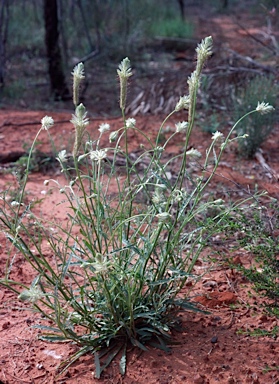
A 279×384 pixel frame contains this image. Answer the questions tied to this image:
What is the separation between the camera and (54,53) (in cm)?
720

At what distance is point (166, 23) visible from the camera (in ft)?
36.4

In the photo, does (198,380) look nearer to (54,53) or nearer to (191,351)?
(191,351)

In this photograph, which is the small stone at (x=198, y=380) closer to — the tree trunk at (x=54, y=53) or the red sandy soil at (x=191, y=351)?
the red sandy soil at (x=191, y=351)

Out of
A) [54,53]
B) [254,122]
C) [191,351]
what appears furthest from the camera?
[54,53]

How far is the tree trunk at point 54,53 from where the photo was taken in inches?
274

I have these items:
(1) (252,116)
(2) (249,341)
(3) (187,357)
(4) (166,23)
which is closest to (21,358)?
(3) (187,357)

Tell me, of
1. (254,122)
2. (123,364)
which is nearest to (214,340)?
(123,364)

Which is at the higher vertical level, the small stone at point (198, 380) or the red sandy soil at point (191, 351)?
the small stone at point (198, 380)

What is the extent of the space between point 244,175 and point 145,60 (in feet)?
17.0

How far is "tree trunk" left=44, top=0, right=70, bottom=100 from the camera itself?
22.8 ft

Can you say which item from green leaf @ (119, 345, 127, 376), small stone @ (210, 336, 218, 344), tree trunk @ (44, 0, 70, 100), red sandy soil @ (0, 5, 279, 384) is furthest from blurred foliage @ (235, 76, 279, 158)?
tree trunk @ (44, 0, 70, 100)

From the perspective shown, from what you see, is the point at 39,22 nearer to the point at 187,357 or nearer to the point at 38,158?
the point at 38,158

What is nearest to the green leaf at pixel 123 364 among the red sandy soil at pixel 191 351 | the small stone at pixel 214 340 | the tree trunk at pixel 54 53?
the red sandy soil at pixel 191 351

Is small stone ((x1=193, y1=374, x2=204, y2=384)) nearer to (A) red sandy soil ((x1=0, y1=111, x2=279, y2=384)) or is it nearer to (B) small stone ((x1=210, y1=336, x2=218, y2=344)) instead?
(A) red sandy soil ((x1=0, y1=111, x2=279, y2=384))
